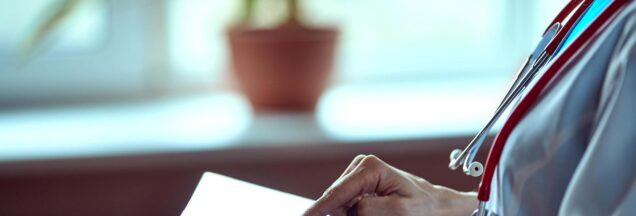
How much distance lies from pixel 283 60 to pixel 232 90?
1.06 ft

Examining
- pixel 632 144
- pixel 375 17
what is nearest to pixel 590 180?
pixel 632 144

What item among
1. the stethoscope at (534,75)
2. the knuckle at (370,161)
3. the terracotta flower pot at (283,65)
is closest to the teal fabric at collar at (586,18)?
the stethoscope at (534,75)

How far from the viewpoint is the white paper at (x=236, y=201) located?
3.65 feet

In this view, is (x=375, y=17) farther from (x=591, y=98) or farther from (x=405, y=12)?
(x=591, y=98)

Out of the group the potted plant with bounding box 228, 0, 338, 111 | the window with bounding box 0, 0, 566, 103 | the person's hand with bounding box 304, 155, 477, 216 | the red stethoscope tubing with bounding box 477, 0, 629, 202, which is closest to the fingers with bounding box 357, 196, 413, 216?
the person's hand with bounding box 304, 155, 477, 216

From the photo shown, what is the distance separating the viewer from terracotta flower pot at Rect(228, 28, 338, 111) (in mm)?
2189

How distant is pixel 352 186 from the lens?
112cm

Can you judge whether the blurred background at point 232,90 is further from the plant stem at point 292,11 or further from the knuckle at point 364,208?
the knuckle at point 364,208

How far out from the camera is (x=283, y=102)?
2.29m

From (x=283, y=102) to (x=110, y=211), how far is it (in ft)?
1.49

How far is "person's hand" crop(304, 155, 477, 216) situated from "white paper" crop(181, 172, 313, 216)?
1.8 inches

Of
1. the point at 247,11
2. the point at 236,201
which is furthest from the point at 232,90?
the point at 236,201

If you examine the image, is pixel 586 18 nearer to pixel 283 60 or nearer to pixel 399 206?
pixel 399 206

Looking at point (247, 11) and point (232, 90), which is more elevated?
point (247, 11)
